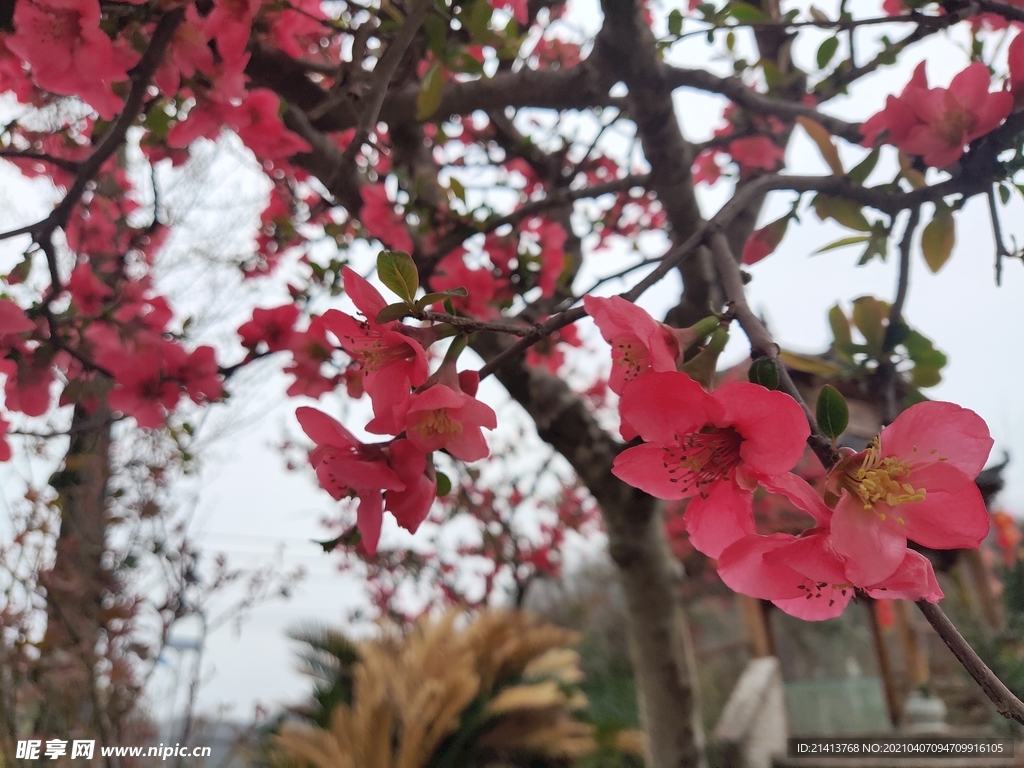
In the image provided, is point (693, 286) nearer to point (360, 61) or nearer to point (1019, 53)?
point (1019, 53)

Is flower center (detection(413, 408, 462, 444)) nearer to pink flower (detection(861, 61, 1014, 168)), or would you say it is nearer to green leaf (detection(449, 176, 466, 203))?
pink flower (detection(861, 61, 1014, 168))

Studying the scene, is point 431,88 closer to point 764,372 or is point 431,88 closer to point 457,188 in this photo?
point 457,188

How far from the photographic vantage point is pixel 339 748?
219 centimetres

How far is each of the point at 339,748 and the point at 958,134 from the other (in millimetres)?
2497

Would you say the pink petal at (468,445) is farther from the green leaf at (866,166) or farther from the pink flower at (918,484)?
the green leaf at (866,166)

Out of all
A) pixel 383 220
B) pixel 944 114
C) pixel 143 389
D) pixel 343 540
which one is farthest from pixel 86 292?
pixel 944 114

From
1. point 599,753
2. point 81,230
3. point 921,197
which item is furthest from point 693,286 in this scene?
point 599,753

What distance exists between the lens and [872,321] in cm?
93

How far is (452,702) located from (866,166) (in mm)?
2480

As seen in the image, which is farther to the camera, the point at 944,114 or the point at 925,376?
the point at 925,376

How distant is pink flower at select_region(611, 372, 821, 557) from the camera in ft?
1.19

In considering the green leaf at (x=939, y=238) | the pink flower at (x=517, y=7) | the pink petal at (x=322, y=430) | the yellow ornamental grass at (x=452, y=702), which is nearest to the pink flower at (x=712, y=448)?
the pink petal at (x=322, y=430)

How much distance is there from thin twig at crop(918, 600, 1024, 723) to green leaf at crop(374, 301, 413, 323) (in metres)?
0.35

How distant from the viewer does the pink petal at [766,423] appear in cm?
35
